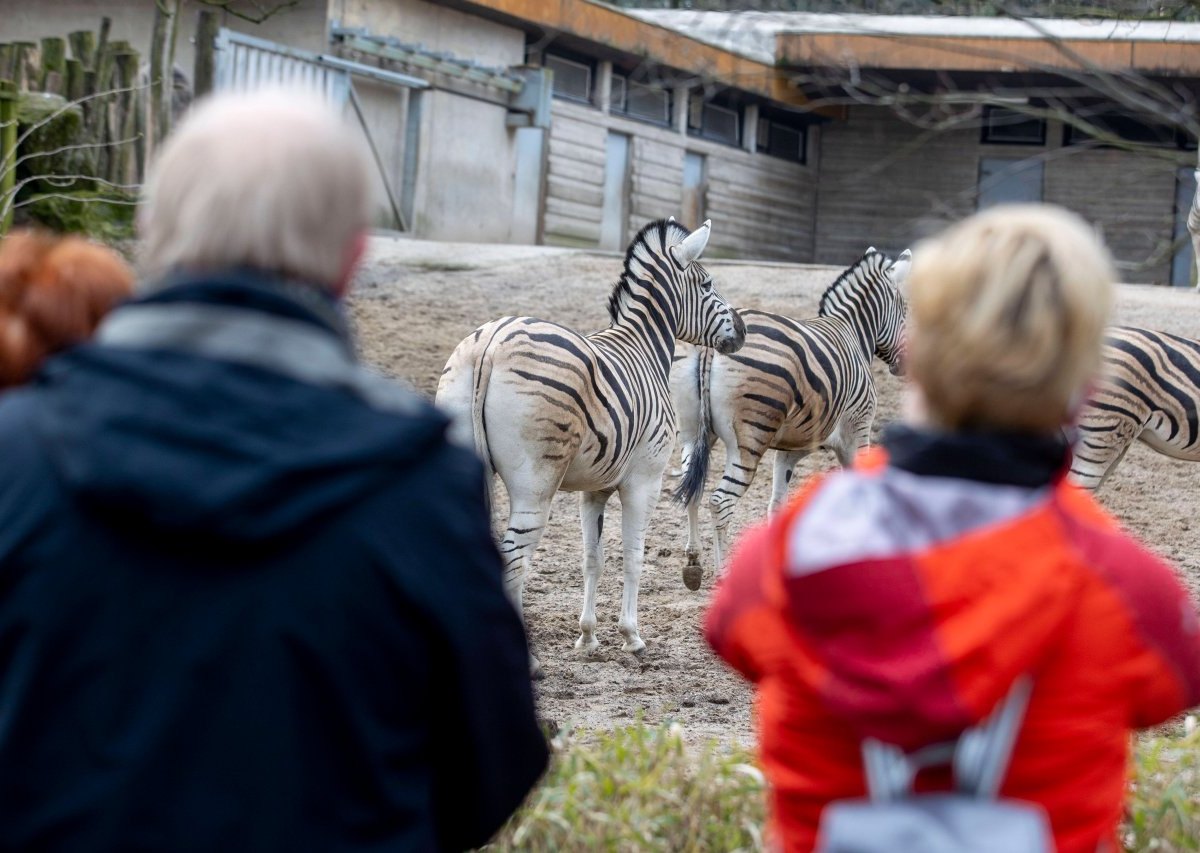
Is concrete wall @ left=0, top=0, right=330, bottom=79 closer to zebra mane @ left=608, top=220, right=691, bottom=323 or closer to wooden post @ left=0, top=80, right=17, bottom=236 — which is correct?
wooden post @ left=0, top=80, right=17, bottom=236

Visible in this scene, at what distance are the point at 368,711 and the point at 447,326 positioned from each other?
10912 mm

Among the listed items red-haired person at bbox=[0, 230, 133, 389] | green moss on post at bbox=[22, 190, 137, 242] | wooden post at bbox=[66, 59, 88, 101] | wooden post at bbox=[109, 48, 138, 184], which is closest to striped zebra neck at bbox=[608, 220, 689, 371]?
red-haired person at bbox=[0, 230, 133, 389]

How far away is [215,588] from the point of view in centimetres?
144

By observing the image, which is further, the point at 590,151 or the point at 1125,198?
the point at 1125,198

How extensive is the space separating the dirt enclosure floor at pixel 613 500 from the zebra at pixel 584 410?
394 millimetres

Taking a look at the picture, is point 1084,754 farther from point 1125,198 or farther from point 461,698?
point 1125,198

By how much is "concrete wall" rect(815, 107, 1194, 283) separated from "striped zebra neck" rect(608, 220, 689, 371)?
15.9 meters

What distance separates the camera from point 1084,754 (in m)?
1.67

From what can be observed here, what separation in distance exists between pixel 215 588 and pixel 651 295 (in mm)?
5610

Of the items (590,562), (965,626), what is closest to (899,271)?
(590,562)

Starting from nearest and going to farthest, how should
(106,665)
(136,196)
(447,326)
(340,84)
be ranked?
(106,665), (447,326), (136,196), (340,84)

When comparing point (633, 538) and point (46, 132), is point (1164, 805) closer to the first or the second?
point (633, 538)

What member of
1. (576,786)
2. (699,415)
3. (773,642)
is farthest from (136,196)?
(773,642)

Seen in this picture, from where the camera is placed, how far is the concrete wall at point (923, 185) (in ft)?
75.5
